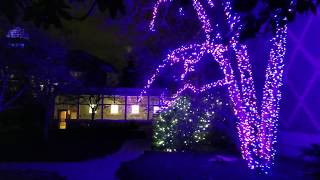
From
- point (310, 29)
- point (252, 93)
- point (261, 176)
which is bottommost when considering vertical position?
point (261, 176)

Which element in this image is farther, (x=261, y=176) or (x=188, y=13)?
(x=188, y=13)

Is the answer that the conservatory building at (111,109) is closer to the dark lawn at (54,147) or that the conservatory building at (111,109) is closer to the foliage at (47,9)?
the dark lawn at (54,147)

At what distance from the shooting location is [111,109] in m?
39.0

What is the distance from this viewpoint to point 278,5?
4.30m

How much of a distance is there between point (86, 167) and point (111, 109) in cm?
2310

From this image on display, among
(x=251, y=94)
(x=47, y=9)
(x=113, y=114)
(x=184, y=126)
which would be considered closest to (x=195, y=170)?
(x=251, y=94)

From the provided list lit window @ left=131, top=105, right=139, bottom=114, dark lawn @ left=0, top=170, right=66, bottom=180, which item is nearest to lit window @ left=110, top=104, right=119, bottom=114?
lit window @ left=131, top=105, right=139, bottom=114

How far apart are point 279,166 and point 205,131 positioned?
605cm

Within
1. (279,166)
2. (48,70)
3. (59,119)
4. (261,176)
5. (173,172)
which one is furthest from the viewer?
(59,119)

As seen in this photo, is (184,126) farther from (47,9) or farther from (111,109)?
(111,109)

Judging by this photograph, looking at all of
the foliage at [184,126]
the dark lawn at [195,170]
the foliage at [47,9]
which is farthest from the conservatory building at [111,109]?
the foliage at [47,9]

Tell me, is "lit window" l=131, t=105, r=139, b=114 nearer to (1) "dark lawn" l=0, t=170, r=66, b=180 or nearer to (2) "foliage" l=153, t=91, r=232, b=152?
(2) "foliage" l=153, t=91, r=232, b=152

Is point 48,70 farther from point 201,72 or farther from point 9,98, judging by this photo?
point 201,72

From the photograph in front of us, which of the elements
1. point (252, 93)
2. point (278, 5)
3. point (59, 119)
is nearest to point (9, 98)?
point (252, 93)
